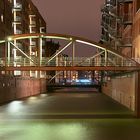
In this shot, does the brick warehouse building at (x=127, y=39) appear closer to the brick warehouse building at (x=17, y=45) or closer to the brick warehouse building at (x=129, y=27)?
the brick warehouse building at (x=129, y=27)

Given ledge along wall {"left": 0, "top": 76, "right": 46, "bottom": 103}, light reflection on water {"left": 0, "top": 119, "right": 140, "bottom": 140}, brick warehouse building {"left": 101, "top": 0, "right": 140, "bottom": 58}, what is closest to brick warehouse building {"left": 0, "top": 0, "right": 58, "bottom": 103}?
ledge along wall {"left": 0, "top": 76, "right": 46, "bottom": 103}

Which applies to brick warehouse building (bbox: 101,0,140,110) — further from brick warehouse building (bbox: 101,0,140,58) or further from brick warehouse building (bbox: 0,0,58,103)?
brick warehouse building (bbox: 0,0,58,103)

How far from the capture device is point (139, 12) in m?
66.8

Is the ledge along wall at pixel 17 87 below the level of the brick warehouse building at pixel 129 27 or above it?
below

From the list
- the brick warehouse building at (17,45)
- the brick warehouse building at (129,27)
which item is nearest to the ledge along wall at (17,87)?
the brick warehouse building at (17,45)

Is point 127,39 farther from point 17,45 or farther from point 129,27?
point 17,45

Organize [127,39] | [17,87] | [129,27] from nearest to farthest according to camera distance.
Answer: [127,39] → [129,27] → [17,87]

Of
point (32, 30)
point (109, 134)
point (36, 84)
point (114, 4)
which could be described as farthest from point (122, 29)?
point (109, 134)

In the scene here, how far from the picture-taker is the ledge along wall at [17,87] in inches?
2928

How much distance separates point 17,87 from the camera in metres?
87.8

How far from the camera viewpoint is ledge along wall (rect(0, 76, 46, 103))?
7438 cm

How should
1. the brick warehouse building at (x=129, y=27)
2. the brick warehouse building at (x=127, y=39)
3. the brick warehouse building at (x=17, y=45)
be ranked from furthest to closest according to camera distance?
the brick warehouse building at (x=17, y=45) → the brick warehouse building at (x=129, y=27) → the brick warehouse building at (x=127, y=39)

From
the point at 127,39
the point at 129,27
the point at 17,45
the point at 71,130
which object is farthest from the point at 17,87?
the point at 71,130

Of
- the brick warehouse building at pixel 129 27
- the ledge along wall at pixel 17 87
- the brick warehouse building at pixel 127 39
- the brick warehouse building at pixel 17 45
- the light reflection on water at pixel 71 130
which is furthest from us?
the brick warehouse building at pixel 17 45
